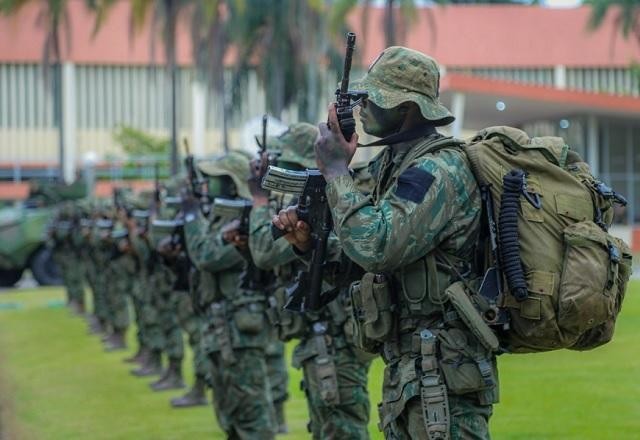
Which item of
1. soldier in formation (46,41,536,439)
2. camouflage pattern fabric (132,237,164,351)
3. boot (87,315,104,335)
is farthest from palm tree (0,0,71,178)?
soldier in formation (46,41,536,439)

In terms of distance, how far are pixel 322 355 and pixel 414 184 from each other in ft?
7.39

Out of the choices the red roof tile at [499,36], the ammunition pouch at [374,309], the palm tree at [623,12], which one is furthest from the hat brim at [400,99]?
the red roof tile at [499,36]

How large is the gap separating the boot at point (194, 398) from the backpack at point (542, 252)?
20.9ft

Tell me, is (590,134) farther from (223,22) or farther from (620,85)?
(620,85)

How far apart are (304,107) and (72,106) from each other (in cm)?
1652

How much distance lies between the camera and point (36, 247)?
83.1ft

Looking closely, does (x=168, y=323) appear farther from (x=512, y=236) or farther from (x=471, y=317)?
(x=512, y=236)

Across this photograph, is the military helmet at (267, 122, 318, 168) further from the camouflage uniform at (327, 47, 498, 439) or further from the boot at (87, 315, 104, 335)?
the boot at (87, 315, 104, 335)

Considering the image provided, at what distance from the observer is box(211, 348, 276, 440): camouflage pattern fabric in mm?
7352

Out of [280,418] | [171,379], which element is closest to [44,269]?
[171,379]

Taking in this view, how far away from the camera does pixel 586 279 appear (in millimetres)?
4301

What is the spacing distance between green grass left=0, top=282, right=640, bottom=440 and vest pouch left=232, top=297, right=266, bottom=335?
4.24 feet

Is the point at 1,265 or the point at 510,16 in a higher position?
the point at 510,16

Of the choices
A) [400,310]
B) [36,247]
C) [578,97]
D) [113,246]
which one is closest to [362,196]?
[400,310]
